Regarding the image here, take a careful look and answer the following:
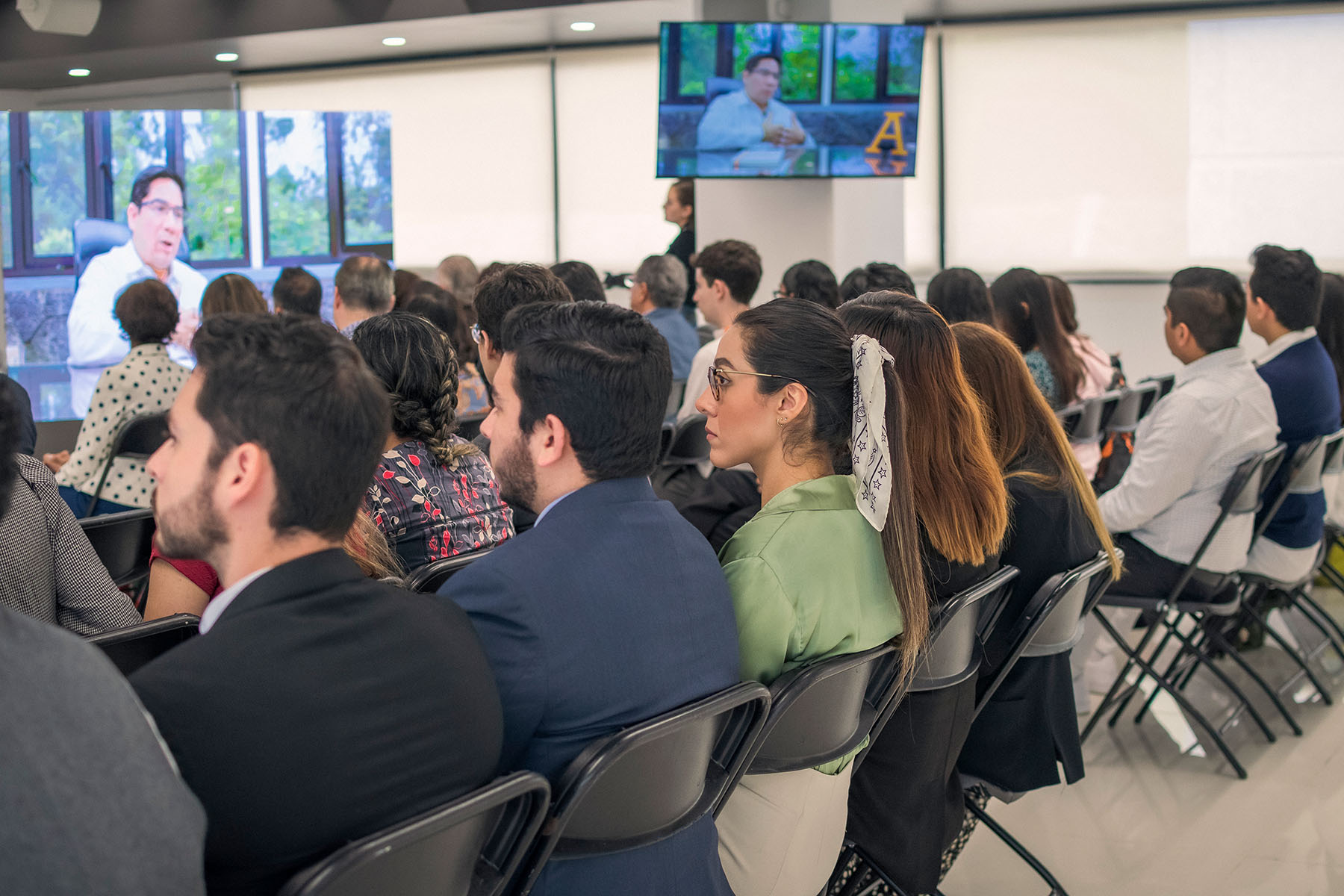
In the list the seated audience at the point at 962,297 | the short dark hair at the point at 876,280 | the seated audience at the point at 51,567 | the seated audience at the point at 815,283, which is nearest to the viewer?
the seated audience at the point at 51,567

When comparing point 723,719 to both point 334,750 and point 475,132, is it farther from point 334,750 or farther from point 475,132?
point 475,132

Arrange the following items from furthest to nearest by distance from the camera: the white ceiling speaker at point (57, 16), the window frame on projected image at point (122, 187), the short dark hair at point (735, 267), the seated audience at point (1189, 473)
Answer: the white ceiling speaker at point (57, 16), the window frame on projected image at point (122, 187), the short dark hair at point (735, 267), the seated audience at point (1189, 473)

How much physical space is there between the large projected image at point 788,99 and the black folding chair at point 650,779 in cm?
434

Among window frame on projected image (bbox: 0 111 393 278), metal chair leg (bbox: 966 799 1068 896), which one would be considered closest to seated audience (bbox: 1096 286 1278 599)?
metal chair leg (bbox: 966 799 1068 896)

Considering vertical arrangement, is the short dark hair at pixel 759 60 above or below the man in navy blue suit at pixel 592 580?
above

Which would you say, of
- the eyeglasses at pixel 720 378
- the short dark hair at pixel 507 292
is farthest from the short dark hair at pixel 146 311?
the eyeglasses at pixel 720 378

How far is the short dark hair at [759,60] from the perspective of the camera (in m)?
5.49

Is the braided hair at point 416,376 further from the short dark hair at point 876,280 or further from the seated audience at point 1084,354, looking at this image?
the seated audience at point 1084,354

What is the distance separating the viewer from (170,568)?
1.96 meters

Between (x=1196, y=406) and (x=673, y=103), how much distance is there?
9.79ft

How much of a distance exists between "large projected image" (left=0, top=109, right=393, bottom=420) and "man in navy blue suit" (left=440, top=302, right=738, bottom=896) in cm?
417

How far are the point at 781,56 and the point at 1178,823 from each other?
377 centimetres

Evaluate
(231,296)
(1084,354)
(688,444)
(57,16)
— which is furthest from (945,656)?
(57,16)

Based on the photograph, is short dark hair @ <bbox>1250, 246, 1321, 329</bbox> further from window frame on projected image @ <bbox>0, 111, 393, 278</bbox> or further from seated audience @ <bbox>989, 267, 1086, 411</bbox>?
window frame on projected image @ <bbox>0, 111, 393, 278</bbox>
